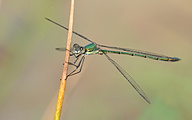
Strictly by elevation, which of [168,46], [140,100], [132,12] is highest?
[132,12]

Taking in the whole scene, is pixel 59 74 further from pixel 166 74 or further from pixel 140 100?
pixel 166 74

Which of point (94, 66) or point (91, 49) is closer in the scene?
point (91, 49)

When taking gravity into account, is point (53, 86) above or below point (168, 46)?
below

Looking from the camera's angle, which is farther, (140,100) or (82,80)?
(82,80)

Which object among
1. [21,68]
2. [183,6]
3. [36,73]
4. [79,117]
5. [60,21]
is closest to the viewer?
[79,117]

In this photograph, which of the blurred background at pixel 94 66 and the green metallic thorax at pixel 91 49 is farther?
the blurred background at pixel 94 66

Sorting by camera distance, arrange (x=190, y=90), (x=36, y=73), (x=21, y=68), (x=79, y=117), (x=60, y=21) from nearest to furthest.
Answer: (x=190, y=90) → (x=79, y=117) → (x=21, y=68) → (x=36, y=73) → (x=60, y=21)

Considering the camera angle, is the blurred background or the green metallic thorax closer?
the green metallic thorax

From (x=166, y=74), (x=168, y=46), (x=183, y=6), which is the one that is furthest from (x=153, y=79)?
(x=183, y=6)
